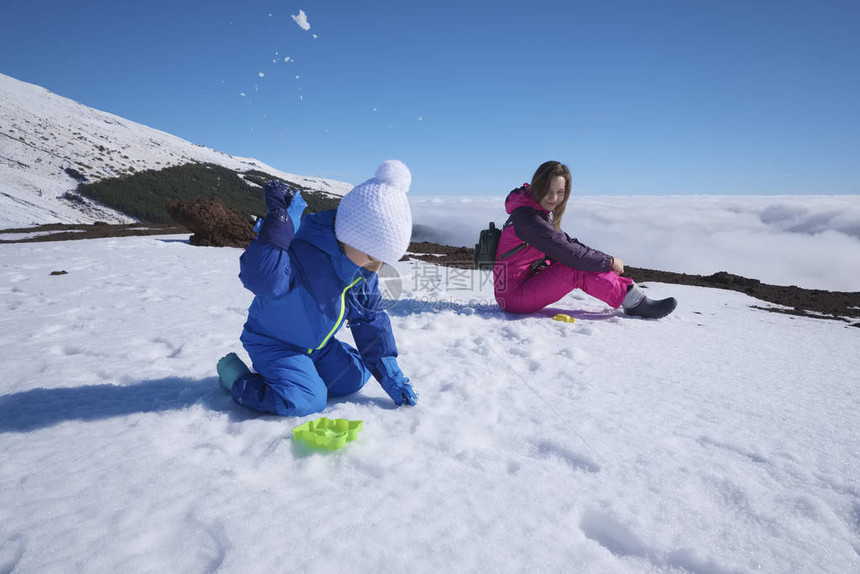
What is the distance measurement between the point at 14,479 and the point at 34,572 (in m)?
0.60

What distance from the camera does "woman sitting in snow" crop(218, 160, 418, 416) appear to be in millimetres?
1803

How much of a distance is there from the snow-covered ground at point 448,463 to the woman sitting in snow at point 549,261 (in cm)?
89

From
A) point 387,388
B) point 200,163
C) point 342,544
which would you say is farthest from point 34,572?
point 200,163

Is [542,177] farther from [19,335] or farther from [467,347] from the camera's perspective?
[19,335]

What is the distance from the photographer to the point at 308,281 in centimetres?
201

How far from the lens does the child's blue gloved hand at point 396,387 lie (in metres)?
2.30

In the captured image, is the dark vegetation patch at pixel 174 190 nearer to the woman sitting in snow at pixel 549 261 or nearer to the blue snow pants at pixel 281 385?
the woman sitting in snow at pixel 549 261

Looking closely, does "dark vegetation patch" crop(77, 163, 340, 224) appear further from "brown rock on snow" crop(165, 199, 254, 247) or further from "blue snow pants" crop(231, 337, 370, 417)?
"blue snow pants" crop(231, 337, 370, 417)

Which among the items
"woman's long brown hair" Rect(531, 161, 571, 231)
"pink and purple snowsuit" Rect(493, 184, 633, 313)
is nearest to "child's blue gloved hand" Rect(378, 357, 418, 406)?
"pink and purple snowsuit" Rect(493, 184, 633, 313)

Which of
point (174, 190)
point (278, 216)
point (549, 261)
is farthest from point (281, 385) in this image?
point (174, 190)

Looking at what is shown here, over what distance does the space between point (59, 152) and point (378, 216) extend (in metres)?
27.1

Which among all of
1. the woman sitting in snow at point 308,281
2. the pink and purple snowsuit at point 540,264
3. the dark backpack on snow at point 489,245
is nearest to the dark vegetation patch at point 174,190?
the dark backpack on snow at point 489,245

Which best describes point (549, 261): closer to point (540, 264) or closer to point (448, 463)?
point (540, 264)

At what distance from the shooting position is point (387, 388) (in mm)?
2316
